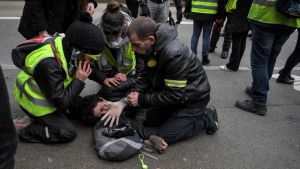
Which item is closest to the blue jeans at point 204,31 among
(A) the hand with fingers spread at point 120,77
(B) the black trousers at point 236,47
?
(B) the black trousers at point 236,47

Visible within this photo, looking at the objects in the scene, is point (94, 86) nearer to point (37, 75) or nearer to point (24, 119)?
point (24, 119)

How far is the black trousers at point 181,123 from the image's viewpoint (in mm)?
2521

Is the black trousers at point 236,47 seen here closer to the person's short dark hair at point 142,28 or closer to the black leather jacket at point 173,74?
the black leather jacket at point 173,74

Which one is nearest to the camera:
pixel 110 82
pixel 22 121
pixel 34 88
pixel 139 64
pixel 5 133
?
pixel 5 133

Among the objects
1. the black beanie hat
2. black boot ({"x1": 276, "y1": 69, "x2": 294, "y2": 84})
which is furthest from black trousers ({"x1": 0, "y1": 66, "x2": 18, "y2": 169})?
black boot ({"x1": 276, "y1": 69, "x2": 294, "y2": 84})

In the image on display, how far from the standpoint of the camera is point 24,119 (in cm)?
283

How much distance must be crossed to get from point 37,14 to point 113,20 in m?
0.69

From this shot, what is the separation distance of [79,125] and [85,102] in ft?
0.92

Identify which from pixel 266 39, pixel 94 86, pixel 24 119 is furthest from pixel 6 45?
pixel 266 39

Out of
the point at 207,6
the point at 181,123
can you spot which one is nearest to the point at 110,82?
the point at 181,123

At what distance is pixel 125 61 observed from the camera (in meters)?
3.12

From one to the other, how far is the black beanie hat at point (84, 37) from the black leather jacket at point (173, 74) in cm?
47

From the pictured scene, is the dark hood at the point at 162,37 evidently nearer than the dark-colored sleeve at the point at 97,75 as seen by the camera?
Yes

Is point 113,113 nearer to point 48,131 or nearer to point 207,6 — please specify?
point 48,131
